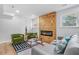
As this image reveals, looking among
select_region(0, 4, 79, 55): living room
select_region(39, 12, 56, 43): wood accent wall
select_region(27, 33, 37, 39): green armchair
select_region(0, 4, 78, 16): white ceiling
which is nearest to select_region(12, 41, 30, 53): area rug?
select_region(0, 4, 79, 55): living room

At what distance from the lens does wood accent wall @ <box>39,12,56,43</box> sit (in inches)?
61.1

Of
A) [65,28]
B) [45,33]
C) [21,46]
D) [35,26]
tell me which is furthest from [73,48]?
[21,46]

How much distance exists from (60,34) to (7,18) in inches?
35.7

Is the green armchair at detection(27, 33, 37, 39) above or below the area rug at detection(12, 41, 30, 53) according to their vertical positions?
above

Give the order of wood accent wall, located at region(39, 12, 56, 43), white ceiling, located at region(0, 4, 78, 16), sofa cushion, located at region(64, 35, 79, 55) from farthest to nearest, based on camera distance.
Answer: wood accent wall, located at region(39, 12, 56, 43)
white ceiling, located at region(0, 4, 78, 16)
sofa cushion, located at region(64, 35, 79, 55)

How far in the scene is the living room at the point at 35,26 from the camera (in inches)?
58.1

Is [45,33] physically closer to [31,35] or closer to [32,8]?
[31,35]

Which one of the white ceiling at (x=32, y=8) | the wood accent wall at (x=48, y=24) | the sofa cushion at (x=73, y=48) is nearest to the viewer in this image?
the sofa cushion at (x=73, y=48)

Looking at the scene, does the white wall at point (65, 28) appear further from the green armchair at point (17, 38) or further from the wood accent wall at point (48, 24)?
the green armchair at point (17, 38)

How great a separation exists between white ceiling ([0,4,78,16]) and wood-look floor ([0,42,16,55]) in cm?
53

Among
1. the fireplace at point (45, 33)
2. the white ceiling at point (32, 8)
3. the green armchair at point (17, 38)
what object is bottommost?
the green armchair at point (17, 38)

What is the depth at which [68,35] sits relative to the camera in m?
1.51

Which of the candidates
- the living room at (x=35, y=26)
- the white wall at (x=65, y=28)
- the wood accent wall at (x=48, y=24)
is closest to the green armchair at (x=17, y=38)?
the living room at (x=35, y=26)

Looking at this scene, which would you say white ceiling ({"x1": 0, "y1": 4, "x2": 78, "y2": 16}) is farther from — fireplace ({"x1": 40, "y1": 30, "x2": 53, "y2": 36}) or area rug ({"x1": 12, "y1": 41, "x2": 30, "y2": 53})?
area rug ({"x1": 12, "y1": 41, "x2": 30, "y2": 53})
